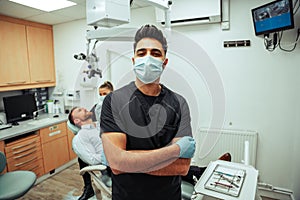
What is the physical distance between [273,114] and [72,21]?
3089 millimetres

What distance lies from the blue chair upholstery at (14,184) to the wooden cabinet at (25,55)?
1.30 meters

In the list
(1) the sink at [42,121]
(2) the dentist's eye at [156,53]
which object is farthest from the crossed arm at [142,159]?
(1) the sink at [42,121]

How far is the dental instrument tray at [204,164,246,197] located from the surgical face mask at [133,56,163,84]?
87 centimetres

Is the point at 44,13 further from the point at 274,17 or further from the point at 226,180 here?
the point at 226,180

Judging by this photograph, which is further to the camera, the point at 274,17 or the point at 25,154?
the point at 25,154

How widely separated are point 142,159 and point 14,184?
170 cm

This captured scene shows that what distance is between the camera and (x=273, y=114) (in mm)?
2336

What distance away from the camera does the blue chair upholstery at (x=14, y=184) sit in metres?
1.85

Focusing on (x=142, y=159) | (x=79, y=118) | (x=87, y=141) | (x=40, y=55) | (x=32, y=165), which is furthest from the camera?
(x=40, y=55)

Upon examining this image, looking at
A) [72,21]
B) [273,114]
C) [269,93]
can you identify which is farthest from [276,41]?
[72,21]

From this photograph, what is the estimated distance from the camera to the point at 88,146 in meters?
1.98

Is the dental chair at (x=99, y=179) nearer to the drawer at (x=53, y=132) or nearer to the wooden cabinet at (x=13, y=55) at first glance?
the drawer at (x=53, y=132)

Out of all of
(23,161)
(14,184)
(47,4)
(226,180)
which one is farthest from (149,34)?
(23,161)

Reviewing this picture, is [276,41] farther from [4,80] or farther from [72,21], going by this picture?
[4,80]
